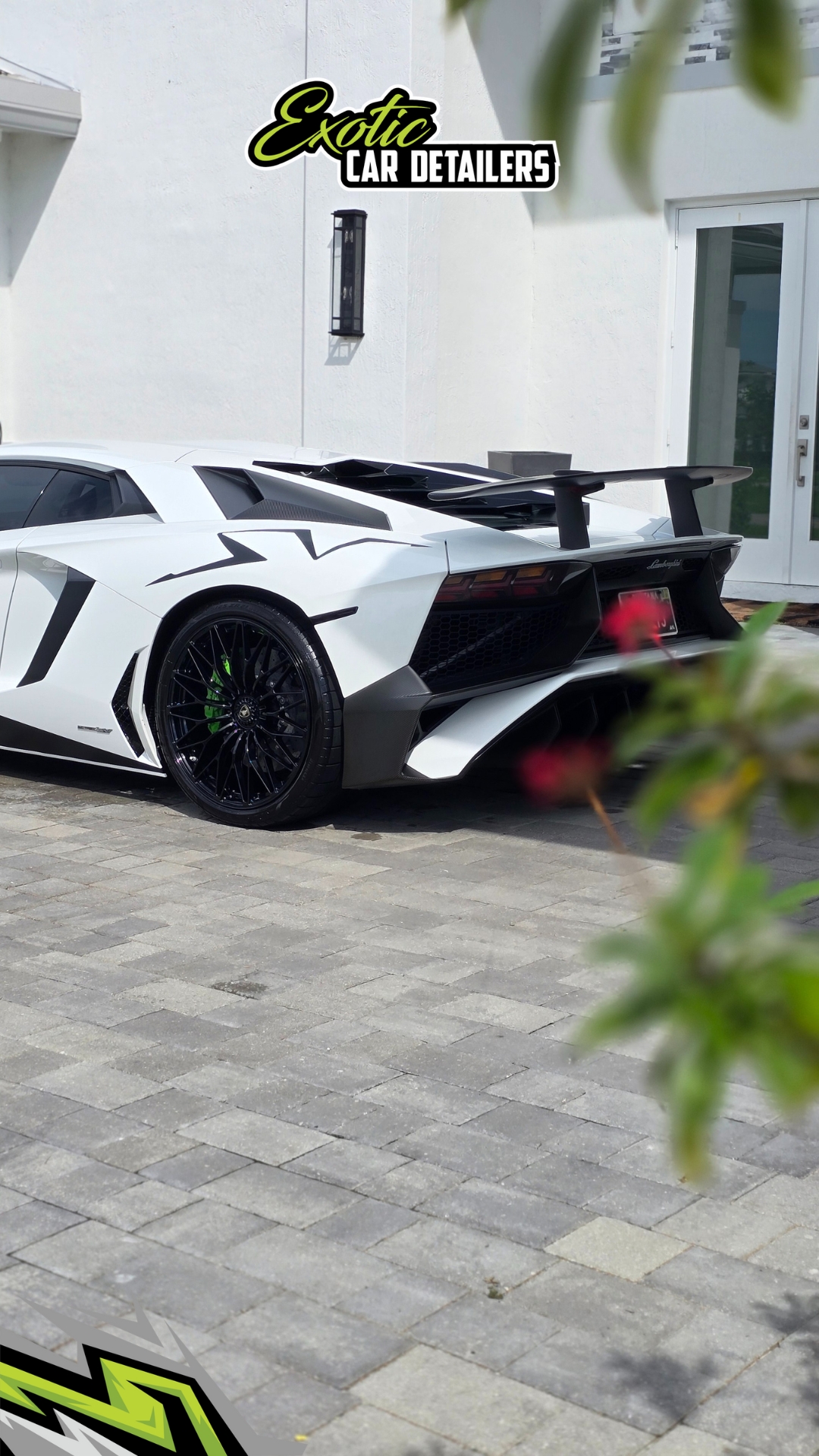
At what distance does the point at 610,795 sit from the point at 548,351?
634cm

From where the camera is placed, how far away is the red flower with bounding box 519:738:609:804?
76cm

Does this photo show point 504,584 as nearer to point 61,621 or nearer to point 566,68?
point 61,621

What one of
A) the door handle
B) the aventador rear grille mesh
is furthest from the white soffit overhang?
the aventador rear grille mesh

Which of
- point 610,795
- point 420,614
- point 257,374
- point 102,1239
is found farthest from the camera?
point 257,374

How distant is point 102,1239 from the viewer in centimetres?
254

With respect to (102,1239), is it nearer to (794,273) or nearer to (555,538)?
(555,538)

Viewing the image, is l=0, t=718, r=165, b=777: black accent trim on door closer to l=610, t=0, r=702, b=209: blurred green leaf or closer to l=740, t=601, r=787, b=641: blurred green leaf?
l=740, t=601, r=787, b=641: blurred green leaf

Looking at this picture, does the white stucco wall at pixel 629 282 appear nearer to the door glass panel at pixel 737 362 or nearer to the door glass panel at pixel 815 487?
the door glass panel at pixel 737 362

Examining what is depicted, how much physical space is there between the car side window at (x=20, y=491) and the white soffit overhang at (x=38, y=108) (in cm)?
699

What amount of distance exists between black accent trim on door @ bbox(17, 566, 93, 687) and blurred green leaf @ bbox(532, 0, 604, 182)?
15.9 feet

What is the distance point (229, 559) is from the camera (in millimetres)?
5211

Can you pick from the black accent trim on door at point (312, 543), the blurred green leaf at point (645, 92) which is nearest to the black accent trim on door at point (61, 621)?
the black accent trim on door at point (312, 543)

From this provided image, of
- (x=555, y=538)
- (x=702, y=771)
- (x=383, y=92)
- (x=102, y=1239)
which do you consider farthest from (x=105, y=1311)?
(x=383, y=92)

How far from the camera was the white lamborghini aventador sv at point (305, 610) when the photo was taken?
4941 millimetres
